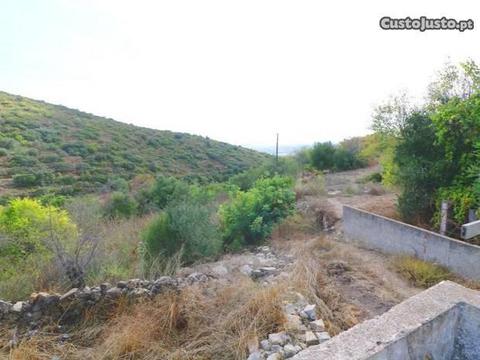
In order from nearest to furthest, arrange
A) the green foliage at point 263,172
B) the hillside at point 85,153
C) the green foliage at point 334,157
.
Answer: the green foliage at point 263,172, the hillside at point 85,153, the green foliage at point 334,157

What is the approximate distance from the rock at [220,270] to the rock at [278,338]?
255 cm

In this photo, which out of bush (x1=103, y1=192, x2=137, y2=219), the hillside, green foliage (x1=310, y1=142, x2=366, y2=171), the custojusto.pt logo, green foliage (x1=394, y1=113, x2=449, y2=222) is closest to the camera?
the custojusto.pt logo

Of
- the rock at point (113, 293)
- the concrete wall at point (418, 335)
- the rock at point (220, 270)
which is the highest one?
the concrete wall at point (418, 335)

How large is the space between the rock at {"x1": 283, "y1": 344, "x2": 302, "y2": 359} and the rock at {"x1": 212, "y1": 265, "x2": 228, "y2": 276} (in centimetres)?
273

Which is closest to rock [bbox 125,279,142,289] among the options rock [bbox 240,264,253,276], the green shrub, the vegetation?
rock [bbox 240,264,253,276]

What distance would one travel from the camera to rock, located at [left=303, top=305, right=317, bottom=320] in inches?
154

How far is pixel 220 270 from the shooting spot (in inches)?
246

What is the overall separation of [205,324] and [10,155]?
19198 mm

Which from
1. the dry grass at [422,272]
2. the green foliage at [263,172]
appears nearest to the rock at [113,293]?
the dry grass at [422,272]

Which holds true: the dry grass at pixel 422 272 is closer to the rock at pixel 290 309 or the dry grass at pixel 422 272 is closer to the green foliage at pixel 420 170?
the green foliage at pixel 420 170

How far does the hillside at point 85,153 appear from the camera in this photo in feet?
60.3

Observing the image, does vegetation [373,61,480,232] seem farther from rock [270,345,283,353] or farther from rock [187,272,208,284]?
rock [187,272,208,284]

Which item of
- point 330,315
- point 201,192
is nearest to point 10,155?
point 201,192

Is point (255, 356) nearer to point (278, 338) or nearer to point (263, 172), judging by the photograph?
point (278, 338)
